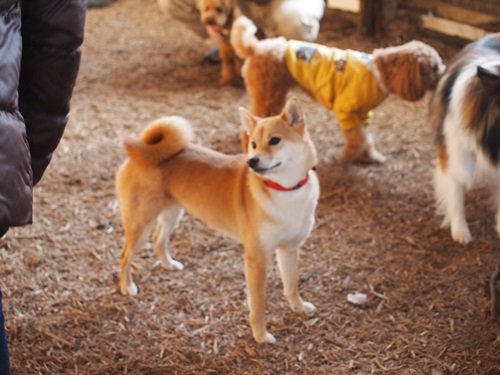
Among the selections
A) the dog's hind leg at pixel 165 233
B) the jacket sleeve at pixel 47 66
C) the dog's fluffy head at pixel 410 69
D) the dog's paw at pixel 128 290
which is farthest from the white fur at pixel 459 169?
the jacket sleeve at pixel 47 66

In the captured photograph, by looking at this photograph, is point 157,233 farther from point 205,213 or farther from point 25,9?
point 25,9

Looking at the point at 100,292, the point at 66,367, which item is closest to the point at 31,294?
the point at 100,292

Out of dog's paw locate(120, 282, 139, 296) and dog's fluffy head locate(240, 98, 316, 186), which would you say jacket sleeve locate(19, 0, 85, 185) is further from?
dog's paw locate(120, 282, 139, 296)

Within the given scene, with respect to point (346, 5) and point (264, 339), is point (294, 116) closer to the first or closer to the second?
point (264, 339)

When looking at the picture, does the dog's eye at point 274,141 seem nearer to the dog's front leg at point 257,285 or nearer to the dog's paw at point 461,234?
the dog's front leg at point 257,285

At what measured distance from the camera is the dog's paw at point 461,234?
2934mm

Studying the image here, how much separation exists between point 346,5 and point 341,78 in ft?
9.19

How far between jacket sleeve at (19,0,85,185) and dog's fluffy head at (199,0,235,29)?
297cm

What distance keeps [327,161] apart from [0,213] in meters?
2.70

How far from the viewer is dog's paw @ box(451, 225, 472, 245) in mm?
2934

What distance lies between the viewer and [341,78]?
11.5 ft

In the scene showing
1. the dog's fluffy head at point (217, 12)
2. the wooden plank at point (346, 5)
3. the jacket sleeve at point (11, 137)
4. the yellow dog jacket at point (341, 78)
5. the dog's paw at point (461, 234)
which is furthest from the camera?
the wooden plank at point (346, 5)

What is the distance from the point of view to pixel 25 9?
4.65 feet

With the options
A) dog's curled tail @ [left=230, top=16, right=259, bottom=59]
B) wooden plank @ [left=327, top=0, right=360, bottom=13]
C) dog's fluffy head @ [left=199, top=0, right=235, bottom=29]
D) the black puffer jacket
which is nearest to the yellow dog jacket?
dog's curled tail @ [left=230, top=16, right=259, bottom=59]
